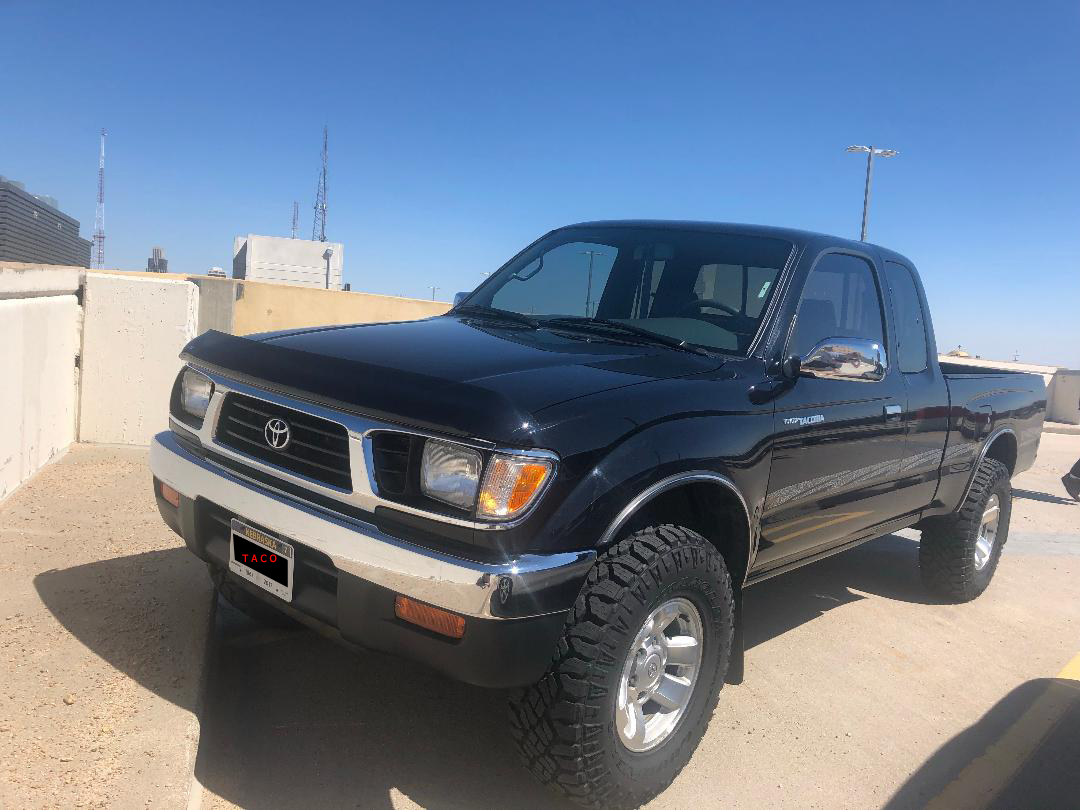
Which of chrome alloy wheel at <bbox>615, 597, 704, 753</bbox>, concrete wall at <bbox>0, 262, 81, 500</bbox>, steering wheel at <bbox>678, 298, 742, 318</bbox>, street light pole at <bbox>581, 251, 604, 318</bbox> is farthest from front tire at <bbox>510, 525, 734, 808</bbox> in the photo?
concrete wall at <bbox>0, 262, 81, 500</bbox>

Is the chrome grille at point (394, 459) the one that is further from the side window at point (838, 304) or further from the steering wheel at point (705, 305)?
the side window at point (838, 304)

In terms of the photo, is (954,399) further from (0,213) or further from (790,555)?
(0,213)

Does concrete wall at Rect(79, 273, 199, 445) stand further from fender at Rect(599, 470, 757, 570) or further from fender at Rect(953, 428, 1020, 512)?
fender at Rect(953, 428, 1020, 512)

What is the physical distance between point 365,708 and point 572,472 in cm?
156

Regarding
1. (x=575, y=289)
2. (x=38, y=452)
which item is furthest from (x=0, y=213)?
(x=575, y=289)

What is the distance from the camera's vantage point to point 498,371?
8.51 feet

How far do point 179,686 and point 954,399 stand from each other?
12.9 ft

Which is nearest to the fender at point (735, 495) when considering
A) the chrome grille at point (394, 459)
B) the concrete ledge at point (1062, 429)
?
the chrome grille at point (394, 459)

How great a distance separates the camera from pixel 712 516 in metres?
3.01

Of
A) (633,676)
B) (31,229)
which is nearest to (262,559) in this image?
(633,676)

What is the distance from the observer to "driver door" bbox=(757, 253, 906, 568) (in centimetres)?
327

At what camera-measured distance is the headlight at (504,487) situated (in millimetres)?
2252

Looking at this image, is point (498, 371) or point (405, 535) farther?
point (498, 371)

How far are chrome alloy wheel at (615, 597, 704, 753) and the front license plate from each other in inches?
40.6
